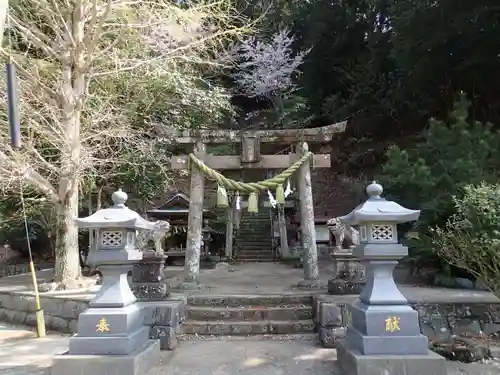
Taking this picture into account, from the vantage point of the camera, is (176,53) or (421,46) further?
(421,46)

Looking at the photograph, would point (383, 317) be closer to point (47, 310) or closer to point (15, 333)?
point (47, 310)

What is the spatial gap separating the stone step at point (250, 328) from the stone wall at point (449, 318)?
0.44 meters

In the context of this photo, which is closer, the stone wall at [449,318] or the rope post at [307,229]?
the stone wall at [449,318]

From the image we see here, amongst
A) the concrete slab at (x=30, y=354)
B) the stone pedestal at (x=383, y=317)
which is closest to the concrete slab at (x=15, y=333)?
the concrete slab at (x=30, y=354)

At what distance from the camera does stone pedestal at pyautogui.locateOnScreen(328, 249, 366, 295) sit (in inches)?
279

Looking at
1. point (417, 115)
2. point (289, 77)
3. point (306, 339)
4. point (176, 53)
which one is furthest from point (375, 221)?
point (289, 77)

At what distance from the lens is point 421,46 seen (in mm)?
13711

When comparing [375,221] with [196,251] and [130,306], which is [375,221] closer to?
Result: [130,306]

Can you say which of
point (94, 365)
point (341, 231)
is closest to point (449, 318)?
point (341, 231)

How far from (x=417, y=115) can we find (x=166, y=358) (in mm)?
14284

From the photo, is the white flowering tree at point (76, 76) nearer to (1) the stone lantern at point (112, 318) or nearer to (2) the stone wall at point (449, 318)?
(1) the stone lantern at point (112, 318)

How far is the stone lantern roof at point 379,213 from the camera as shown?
16.0 ft

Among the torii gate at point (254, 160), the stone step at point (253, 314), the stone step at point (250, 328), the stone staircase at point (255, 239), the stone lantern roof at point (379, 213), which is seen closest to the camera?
the stone lantern roof at point (379, 213)

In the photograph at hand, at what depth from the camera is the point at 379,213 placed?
4902mm
